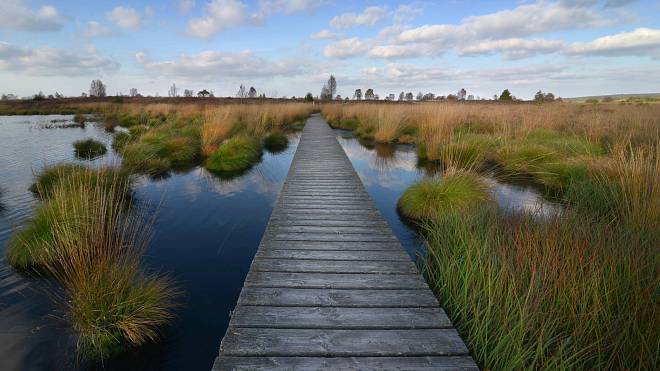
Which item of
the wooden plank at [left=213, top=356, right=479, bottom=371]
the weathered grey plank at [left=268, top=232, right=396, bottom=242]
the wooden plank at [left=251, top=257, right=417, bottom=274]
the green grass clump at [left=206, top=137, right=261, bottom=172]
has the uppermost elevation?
the green grass clump at [left=206, top=137, right=261, bottom=172]

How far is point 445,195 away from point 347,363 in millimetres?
3937

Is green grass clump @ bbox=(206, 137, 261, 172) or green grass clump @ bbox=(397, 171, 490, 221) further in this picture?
green grass clump @ bbox=(206, 137, 261, 172)

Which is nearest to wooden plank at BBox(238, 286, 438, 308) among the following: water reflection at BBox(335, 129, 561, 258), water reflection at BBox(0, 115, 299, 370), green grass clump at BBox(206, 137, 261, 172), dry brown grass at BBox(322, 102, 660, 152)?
water reflection at BBox(0, 115, 299, 370)

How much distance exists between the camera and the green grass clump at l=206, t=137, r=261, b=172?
9.39 metres

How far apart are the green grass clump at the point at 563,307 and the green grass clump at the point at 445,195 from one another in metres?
2.30

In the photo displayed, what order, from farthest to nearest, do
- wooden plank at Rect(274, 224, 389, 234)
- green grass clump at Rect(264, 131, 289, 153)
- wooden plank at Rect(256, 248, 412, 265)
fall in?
green grass clump at Rect(264, 131, 289, 153), wooden plank at Rect(274, 224, 389, 234), wooden plank at Rect(256, 248, 412, 265)

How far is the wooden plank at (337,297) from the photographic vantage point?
2.50 m

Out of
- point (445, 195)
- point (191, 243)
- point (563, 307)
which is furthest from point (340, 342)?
point (445, 195)

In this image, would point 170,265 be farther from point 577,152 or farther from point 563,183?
point 577,152

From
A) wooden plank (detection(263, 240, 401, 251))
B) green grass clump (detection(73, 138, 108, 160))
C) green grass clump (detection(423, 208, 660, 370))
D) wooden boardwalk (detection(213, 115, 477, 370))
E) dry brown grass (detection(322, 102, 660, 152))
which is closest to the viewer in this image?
green grass clump (detection(423, 208, 660, 370))

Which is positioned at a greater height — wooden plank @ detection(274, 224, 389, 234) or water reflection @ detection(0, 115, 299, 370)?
wooden plank @ detection(274, 224, 389, 234)

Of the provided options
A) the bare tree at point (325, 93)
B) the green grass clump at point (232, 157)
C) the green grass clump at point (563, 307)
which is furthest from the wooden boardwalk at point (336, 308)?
the bare tree at point (325, 93)

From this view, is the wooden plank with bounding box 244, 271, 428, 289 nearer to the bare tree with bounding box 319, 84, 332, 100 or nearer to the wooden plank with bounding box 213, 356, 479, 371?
the wooden plank with bounding box 213, 356, 479, 371

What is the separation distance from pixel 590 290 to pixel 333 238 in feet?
7.71
